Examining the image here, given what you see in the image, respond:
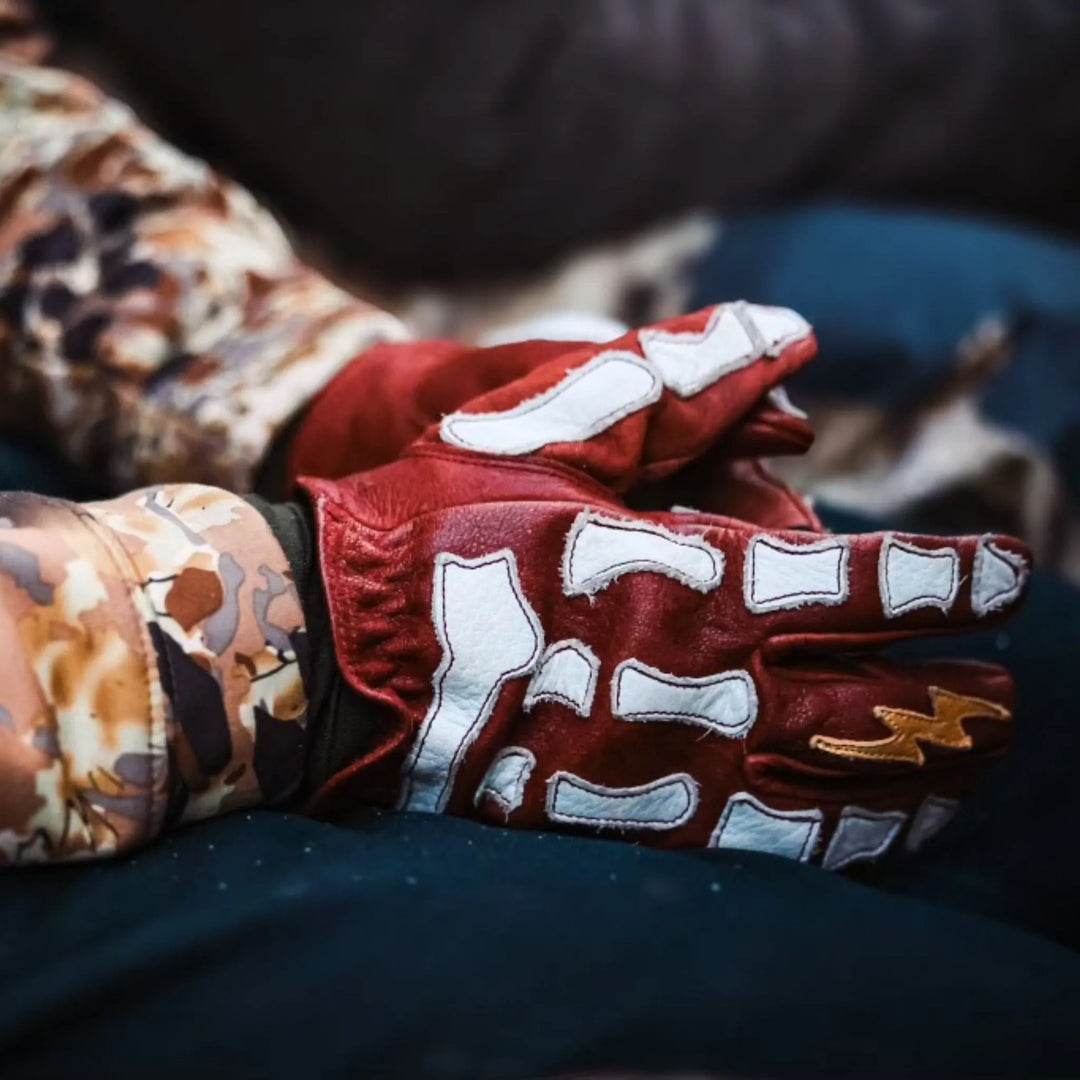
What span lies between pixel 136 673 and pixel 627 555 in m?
0.16

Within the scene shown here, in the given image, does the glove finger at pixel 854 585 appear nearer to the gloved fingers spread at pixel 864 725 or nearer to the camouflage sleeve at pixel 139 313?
the gloved fingers spread at pixel 864 725

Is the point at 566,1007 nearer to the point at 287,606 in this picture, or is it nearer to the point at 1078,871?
the point at 287,606

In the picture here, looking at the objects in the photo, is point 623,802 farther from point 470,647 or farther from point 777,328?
point 777,328

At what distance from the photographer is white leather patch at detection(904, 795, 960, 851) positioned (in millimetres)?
444

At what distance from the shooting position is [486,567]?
390mm

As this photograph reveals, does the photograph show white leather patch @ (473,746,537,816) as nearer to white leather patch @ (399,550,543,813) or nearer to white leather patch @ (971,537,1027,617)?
white leather patch @ (399,550,543,813)

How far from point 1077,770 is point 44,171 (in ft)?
1.77

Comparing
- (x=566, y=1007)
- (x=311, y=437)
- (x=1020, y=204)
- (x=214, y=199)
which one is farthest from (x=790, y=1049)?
(x=1020, y=204)

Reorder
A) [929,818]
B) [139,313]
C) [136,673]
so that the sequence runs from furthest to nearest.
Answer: [139,313] < [929,818] < [136,673]

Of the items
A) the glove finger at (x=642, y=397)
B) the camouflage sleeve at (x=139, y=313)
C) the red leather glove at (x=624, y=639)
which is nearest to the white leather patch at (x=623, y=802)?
the red leather glove at (x=624, y=639)

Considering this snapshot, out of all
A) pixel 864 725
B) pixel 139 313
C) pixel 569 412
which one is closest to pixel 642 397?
pixel 569 412

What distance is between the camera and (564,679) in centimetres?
40

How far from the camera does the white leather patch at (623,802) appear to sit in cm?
40

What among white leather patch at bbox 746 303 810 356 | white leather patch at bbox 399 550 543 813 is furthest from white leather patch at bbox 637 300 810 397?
white leather patch at bbox 399 550 543 813
